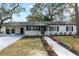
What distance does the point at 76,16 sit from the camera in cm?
452

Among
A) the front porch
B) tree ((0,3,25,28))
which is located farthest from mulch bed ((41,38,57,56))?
tree ((0,3,25,28))

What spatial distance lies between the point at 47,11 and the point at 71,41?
783 millimetres

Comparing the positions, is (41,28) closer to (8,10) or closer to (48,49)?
(48,49)

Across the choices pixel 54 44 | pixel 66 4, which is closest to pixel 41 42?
pixel 54 44

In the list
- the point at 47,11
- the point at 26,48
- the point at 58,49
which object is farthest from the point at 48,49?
the point at 47,11

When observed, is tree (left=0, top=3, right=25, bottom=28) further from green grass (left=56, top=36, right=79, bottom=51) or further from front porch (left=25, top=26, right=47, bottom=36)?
green grass (left=56, top=36, right=79, bottom=51)

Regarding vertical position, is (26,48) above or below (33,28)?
below

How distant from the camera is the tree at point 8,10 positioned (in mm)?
4524

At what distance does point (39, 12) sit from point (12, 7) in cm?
56

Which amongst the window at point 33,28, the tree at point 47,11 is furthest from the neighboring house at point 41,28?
the tree at point 47,11

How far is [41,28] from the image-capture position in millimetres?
4621

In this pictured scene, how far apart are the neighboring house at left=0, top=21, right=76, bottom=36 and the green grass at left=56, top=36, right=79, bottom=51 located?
0.09 metres

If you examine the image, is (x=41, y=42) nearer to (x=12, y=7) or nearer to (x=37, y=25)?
(x=37, y=25)

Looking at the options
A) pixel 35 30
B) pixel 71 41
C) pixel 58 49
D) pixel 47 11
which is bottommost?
pixel 58 49
